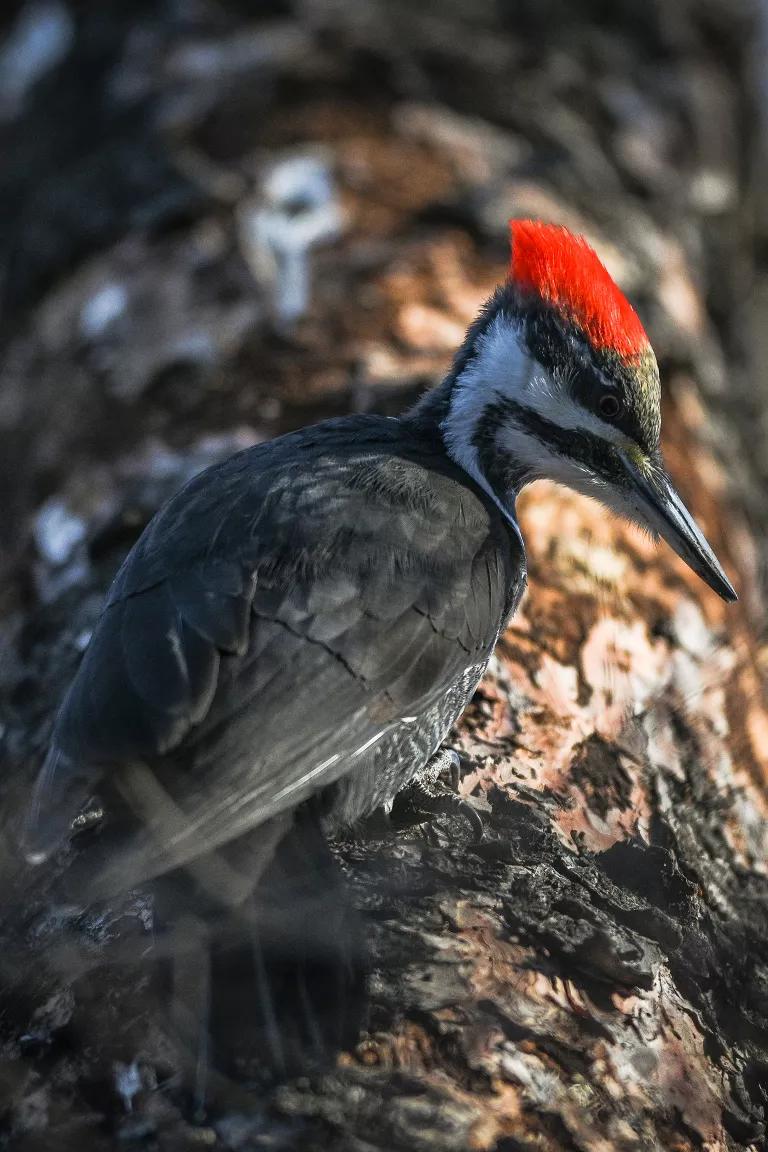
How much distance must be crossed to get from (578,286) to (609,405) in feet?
0.99

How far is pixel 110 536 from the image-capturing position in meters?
3.68

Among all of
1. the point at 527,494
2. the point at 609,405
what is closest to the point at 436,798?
the point at 609,405

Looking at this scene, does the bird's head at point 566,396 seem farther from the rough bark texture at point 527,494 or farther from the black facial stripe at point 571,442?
the rough bark texture at point 527,494

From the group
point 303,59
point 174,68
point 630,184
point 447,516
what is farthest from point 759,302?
point 447,516

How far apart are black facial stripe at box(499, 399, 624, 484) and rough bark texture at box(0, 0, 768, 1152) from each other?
0.44 m

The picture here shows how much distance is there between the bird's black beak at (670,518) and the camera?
325 centimetres

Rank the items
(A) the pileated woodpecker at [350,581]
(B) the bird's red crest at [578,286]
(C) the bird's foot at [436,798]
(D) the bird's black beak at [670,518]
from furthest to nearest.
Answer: (D) the bird's black beak at [670,518]
(B) the bird's red crest at [578,286]
(C) the bird's foot at [436,798]
(A) the pileated woodpecker at [350,581]

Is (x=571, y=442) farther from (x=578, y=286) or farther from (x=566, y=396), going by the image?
(x=578, y=286)

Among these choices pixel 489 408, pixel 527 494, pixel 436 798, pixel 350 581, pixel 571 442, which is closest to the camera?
pixel 350 581

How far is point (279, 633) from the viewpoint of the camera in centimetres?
270

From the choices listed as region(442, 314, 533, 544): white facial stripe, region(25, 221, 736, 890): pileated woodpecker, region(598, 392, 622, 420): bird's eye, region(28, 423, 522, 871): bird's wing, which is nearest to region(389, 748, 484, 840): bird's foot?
region(25, 221, 736, 890): pileated woodpecker

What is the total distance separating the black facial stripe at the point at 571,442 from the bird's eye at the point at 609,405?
7 cm

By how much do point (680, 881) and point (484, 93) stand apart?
11.6 feet

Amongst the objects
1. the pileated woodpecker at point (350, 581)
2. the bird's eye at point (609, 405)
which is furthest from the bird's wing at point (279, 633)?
the bird's eye at point (609, 405)
